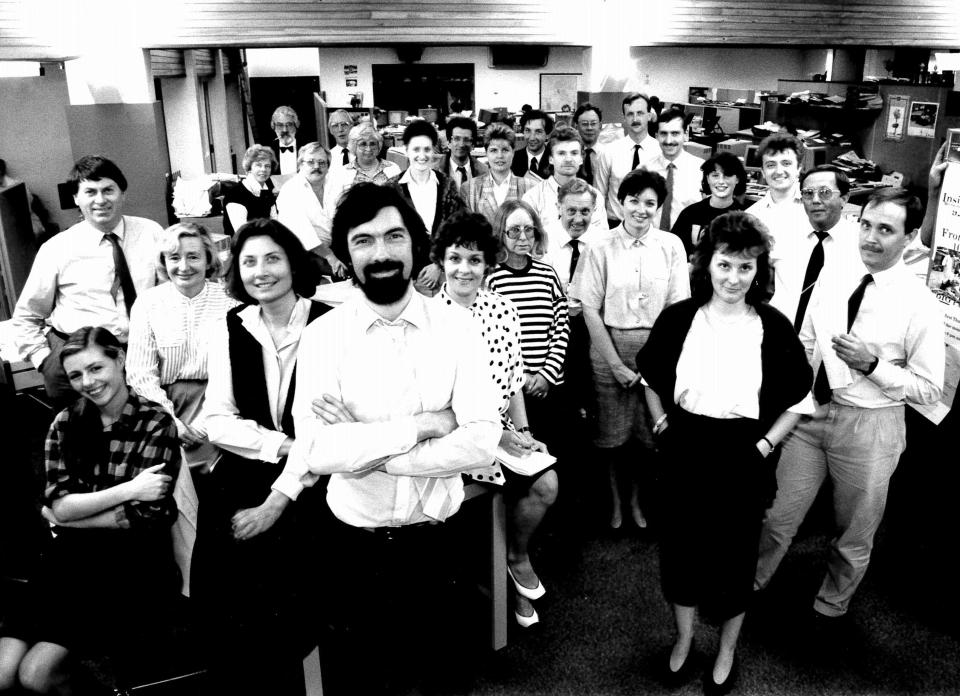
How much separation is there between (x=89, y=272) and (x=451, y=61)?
12.3 metres

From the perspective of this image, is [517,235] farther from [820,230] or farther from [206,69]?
[206,69]

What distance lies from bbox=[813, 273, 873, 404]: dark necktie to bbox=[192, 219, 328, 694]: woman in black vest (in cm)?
180

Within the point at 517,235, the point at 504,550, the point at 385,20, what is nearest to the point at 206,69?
the point at 385,20

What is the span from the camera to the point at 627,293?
354cm

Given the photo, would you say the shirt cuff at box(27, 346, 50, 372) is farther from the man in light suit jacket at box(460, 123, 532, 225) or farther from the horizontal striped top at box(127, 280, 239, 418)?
the man in light suit jacket at box(460, 123, 532, 225)

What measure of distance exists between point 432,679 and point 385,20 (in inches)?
284

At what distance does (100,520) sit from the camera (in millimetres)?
2537

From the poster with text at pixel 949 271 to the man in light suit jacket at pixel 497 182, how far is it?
8.35ft

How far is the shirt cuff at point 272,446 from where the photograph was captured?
2.41 meters

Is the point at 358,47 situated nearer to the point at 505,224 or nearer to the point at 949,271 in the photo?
the point at 505,224

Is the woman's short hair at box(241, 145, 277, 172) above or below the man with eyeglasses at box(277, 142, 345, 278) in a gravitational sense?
above

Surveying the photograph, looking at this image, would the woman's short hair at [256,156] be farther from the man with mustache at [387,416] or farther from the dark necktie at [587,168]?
the man with mustache at [387,416]

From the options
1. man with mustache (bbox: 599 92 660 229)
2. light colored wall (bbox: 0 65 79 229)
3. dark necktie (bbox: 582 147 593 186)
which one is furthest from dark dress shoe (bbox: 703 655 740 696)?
light colored wall (bbox: 0 65 79 229)

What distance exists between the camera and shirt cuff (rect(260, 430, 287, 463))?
241 cm
